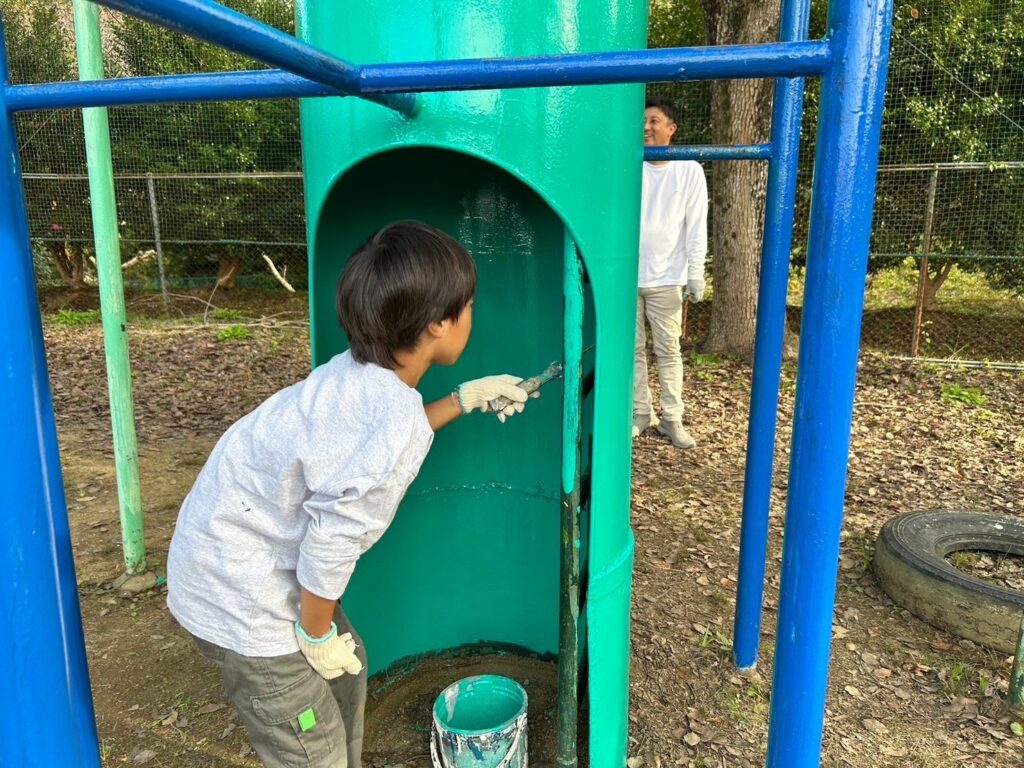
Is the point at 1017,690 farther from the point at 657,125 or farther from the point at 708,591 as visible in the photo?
the point at 657,125

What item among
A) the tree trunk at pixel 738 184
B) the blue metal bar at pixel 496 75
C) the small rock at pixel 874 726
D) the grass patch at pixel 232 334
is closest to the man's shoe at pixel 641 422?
the tree trunk at pixel 738 184

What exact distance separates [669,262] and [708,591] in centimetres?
217

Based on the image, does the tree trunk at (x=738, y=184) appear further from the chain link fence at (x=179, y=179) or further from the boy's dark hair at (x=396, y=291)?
the boy's dark hair at (x=396, y=291)

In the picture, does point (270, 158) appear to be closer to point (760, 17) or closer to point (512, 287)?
point (760, 17)

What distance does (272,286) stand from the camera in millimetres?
10062

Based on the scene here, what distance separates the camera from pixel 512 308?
2480mm

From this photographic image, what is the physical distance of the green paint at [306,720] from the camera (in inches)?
60.3

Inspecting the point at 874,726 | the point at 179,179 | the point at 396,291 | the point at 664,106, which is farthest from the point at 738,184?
the point at 179,179

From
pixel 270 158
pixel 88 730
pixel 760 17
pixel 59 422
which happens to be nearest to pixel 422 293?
pixel 88 730

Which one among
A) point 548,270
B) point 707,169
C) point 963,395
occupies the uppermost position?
point 707,169

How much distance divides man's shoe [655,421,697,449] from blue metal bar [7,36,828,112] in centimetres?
390

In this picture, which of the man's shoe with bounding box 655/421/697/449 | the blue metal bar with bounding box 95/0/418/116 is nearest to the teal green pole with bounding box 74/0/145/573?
the blue metal bar with bounding box 95/0/418/116

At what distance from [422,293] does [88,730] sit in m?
0.91

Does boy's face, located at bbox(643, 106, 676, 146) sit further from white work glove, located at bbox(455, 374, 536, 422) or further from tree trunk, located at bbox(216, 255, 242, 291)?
tree trunk, located at bbox(216, 255, 242, 291)
